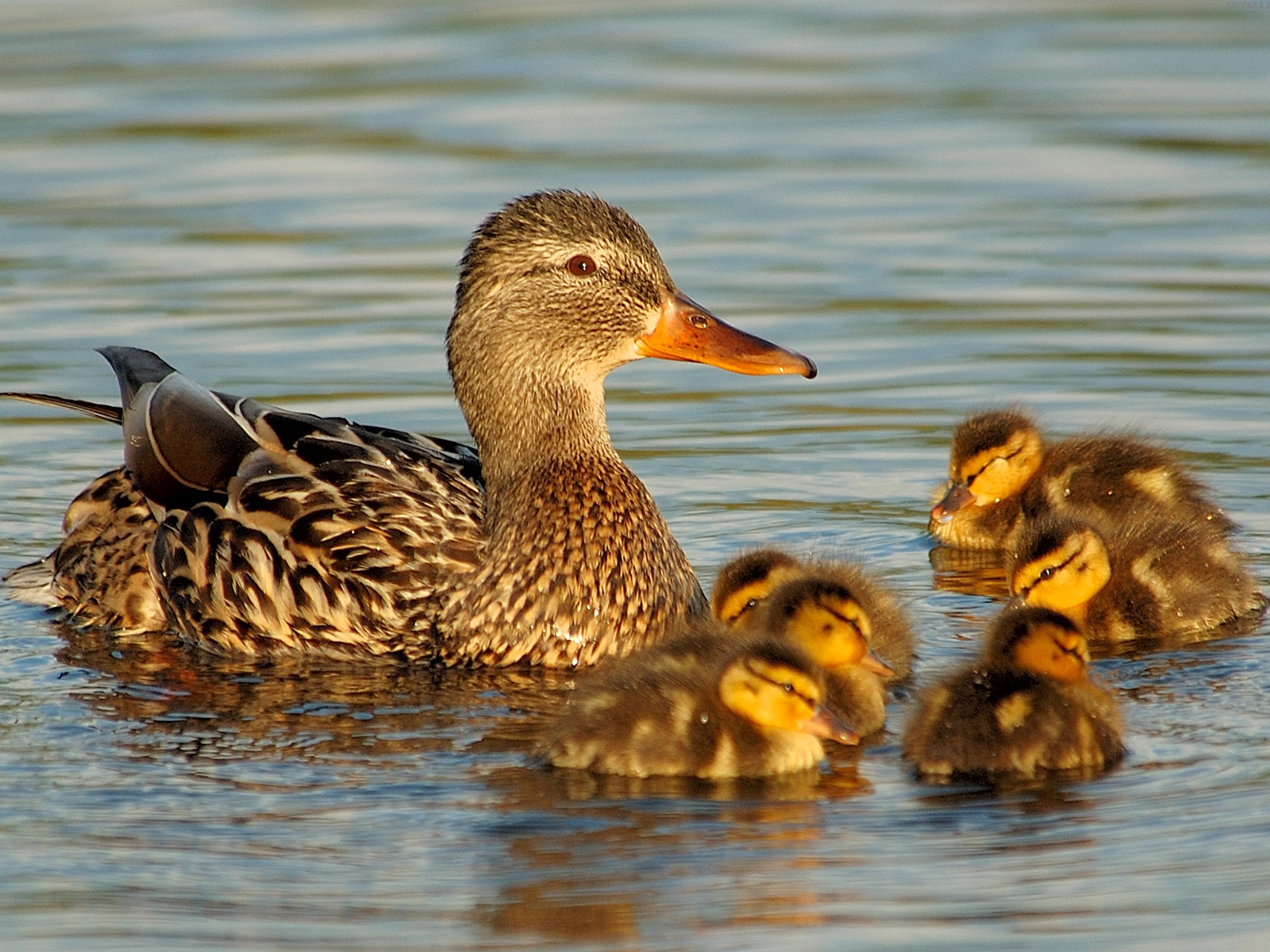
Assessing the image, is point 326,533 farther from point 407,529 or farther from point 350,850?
point 350,850

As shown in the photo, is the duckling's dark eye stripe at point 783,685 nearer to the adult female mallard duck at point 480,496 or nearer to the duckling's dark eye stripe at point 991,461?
the adult female mallard duck at point 480,496

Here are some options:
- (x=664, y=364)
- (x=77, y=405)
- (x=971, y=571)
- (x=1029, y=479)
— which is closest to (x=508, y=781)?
(x=77, y=405)

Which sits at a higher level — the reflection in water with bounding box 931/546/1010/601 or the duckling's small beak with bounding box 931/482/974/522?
the duckling's small beak with bounding box 931/482/974/522

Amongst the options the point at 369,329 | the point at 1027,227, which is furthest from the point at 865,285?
the point at 369,329

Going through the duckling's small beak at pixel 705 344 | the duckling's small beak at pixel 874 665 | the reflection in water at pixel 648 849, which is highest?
the duckling's small beak at pixel 705 344

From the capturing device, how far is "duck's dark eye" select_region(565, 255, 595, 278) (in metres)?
7.02

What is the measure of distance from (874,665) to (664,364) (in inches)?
166

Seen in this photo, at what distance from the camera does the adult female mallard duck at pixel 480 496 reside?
683cm

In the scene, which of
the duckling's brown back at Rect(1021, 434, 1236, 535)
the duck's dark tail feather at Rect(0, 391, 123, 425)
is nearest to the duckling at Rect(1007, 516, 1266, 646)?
the duckling's brown back at Rect(1021, 434, 1236, 535)

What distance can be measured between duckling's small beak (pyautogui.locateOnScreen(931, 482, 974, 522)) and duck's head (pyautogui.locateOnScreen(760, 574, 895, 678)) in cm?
182

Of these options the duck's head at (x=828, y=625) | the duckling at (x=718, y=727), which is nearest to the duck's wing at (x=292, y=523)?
the duck's head at (x=828, y=625)

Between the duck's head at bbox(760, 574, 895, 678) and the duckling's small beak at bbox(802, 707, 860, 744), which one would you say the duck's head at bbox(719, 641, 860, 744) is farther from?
the duck's head at bbox(760, 574, 895, 678)

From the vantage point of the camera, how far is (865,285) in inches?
413

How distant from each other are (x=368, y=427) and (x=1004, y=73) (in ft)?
23.3
